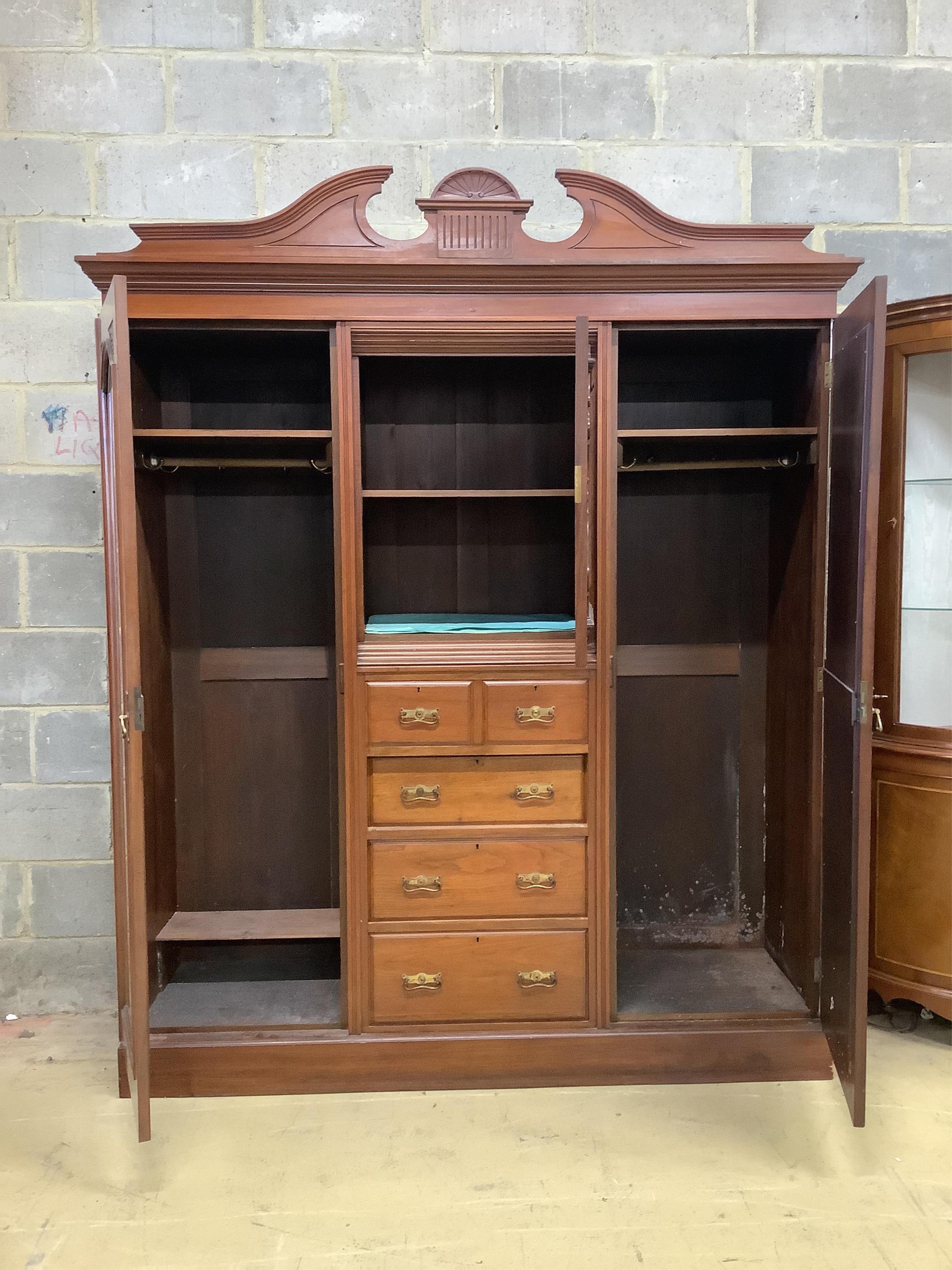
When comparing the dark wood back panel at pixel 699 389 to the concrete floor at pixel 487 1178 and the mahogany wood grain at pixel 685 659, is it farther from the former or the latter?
the concrete floor at pixel 487 1178

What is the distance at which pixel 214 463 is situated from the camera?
93.0 inches

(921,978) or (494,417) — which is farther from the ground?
(494,417)

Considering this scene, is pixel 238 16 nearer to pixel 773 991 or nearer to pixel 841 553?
pixel 841 553

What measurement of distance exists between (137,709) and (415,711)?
681 mm

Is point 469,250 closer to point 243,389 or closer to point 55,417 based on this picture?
point 243,389

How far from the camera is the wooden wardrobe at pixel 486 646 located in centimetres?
212

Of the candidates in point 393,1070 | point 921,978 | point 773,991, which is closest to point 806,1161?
point 773,991

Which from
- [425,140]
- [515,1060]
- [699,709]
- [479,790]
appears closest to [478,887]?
[479,790]

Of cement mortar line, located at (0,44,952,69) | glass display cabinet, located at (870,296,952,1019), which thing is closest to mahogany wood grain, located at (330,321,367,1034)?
cement mortar line, located at (0,44,952,69)

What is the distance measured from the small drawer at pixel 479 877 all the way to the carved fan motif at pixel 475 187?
1595 mm

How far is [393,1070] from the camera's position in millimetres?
2289

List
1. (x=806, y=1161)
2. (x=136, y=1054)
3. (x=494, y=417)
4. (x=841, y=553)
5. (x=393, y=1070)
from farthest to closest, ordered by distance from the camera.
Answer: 1. (x=494, y=417)
2. (x=393, y=1070)
3. (x=841, y=553)
4. (x=806, y=1161)
5. (x=136, y=1054)

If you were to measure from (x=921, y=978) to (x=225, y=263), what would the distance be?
2573mm

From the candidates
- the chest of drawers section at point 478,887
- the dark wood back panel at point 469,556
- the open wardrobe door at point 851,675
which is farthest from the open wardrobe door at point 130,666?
the open wardrobe door at point 851,675
